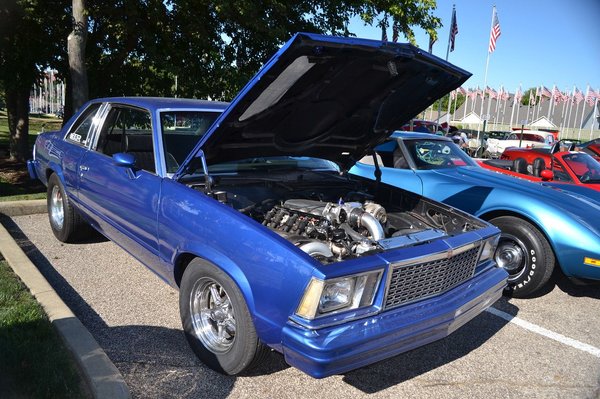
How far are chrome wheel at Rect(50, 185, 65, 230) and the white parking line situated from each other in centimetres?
465

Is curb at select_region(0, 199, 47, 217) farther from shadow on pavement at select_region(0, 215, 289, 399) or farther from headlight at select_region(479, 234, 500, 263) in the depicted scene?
headlight at select_region(479, 234, 500, 263)

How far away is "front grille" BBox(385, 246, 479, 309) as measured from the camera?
106 inches

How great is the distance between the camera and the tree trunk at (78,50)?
7.53 m

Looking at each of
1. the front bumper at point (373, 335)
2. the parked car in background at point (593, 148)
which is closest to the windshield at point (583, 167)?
the front bumper at point (373, 335)

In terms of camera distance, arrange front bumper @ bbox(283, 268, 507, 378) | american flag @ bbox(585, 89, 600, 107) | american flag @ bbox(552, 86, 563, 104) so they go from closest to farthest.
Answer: front bumper @ bbox(283, 268, 507, 378) < american flag @ bbox(585, 89, 600, 107) < american flag @ bbox(552, 86, 563, 104)

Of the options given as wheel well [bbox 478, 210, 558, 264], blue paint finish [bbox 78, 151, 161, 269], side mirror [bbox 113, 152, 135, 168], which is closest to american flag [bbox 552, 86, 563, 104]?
wheel well [bbox 478, 210, 558, 264]

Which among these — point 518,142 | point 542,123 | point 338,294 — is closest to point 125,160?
point 338,294

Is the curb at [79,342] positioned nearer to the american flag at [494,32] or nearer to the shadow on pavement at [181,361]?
the shadow on pavement at [181,361]

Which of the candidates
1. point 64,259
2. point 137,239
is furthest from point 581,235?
point 64,259

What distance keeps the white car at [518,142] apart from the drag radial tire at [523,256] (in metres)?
22.8

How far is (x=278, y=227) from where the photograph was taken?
133 inches

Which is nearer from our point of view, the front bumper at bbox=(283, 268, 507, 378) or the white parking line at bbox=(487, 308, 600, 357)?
the front bumper at bbox=(283, 268, 507, 378)

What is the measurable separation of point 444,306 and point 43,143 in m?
5.06

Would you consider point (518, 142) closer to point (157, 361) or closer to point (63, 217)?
point (63, 217)
